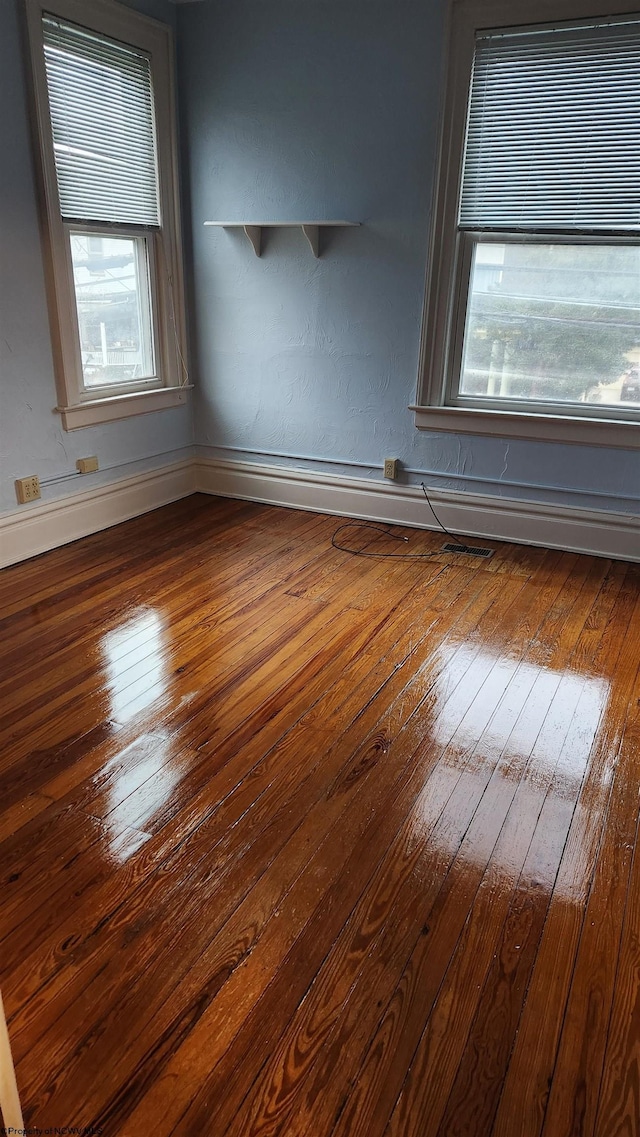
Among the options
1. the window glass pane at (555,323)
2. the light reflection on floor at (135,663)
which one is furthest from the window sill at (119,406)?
the window glass pane at (555,323)

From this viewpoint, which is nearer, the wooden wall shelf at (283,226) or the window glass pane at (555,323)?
the window glass pane at (555,323)

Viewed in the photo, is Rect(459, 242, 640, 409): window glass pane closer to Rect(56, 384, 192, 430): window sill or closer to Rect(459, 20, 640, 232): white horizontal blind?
Rect(459, 20, 640, 232): white horizontal blind

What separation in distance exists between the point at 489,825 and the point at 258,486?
2910 millimetres

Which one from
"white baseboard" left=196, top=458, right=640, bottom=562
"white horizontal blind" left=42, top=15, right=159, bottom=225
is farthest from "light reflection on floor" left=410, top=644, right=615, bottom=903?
"white horizontal blind" left=42, top=15, right=159, bottom=225

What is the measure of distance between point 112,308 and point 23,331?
0.64 m

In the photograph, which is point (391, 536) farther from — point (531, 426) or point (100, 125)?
point (100, 125)

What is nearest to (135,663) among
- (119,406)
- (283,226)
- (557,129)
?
(119,406)

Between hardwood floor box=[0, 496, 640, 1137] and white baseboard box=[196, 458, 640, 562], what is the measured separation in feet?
2.03

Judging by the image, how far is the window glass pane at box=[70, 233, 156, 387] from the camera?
362cm

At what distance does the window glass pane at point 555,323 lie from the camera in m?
3.34

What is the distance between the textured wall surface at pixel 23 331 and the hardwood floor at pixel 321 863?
718 mm

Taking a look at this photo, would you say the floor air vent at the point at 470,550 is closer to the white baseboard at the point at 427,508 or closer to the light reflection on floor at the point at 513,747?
the white baseboard at the point at 427,508

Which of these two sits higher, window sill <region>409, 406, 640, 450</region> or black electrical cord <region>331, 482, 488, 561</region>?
window sill <region>409, 406, 640, 450</region>

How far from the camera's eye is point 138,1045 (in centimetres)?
130
